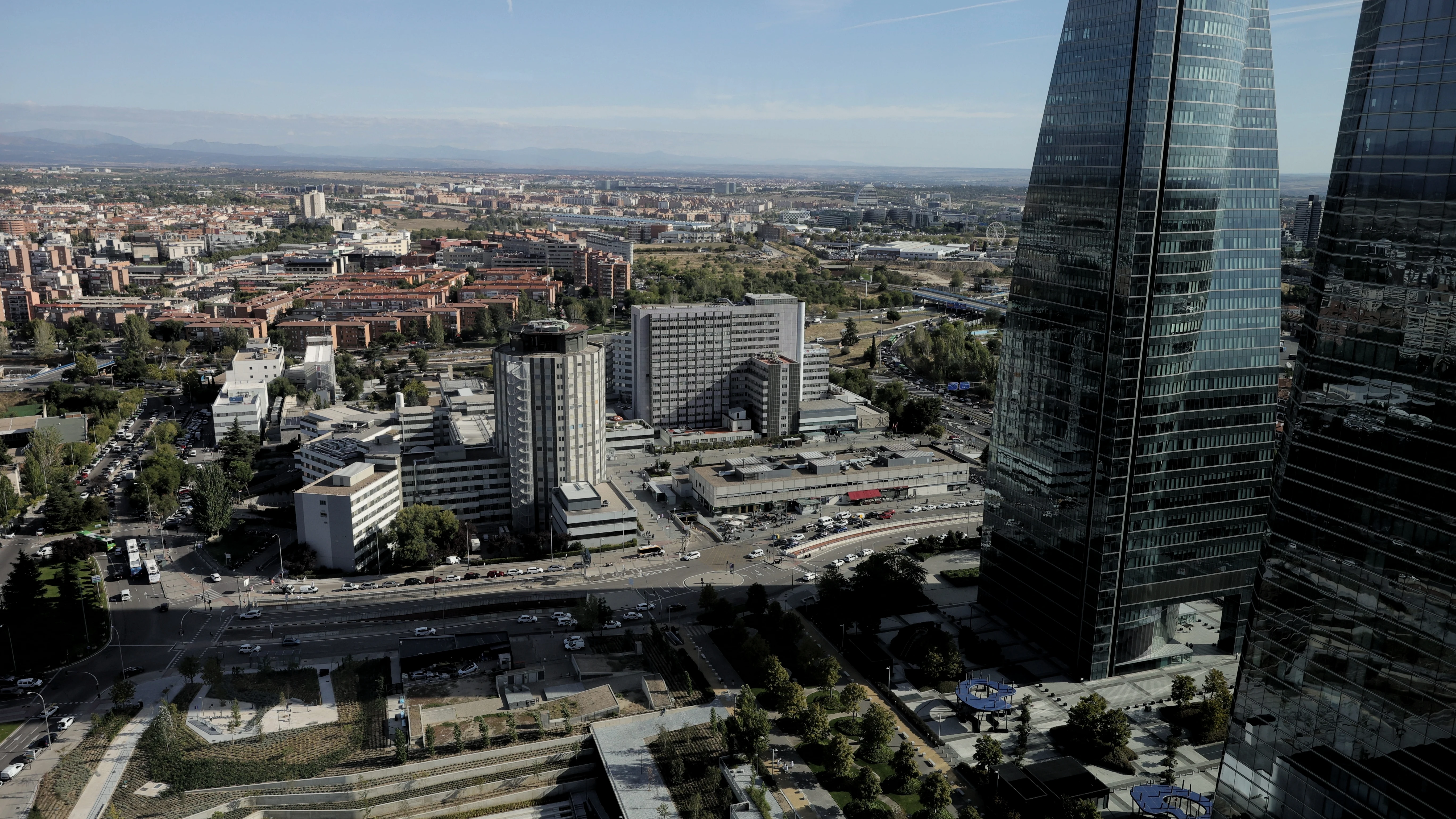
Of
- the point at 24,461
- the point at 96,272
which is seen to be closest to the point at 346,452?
the point at 24,461

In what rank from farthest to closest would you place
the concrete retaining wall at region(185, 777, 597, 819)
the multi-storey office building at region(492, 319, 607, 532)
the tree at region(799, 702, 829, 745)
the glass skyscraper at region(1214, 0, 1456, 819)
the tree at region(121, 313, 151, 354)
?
the tree at region(121, 313, 151, 354)
the multi-storey office building at region(492, 319, 607, 532)
the tree at region(799, 702, 829, 745)
the concrete retaining wall at region(185, 777, 597, 819)
the glass skyscraper at region(1214, 0, 1456, 819)

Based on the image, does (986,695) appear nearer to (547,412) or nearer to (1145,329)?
(1145,329)

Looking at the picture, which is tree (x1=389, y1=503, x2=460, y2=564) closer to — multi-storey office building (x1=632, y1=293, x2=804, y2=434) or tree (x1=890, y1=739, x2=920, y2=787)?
multi-storey office building (x1=632, y1=293, x2=804, y2=434)

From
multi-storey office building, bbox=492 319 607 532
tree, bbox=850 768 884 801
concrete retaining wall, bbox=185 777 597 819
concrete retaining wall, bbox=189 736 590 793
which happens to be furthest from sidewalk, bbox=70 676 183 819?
tree, bbox=850 768 884 801

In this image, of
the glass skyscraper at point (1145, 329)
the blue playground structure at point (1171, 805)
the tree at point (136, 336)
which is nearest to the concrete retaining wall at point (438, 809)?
the blue playground structure at point (1171, 805)

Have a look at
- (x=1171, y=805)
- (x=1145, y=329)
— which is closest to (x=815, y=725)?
(x=1171, y=805)

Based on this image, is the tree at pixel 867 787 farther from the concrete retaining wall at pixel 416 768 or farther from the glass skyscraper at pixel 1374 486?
the glass skyscraper at pixel 1374 486
